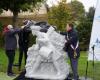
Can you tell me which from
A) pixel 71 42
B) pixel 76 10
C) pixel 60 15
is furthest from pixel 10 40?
pixel 76 10

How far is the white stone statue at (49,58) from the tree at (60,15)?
13.9m

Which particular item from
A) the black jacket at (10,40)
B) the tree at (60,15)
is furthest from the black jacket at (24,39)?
the tree at (60,15)

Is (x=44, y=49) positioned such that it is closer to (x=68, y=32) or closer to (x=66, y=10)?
(x=68, y=32)

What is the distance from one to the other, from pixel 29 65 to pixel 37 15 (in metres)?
21.9

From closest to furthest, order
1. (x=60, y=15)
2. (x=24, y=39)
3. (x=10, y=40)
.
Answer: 1. (x=10, y=40)
2. (x=24, y=39)
3. (x=60, y=15)

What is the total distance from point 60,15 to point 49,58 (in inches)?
658

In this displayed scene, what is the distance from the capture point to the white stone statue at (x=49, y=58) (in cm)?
1322

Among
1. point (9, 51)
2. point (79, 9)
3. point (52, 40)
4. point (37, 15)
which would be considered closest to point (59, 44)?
point (52, 40)

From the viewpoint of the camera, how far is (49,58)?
43.5ft

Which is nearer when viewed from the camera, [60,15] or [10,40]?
[10,40]

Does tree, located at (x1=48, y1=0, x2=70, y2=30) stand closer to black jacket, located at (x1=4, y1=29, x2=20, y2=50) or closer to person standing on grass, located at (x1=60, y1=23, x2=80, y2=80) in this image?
black jacket, located at (x1=4, y1=29, x2=20, y2=50)

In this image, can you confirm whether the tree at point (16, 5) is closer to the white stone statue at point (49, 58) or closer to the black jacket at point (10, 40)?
the black jacket at point (10, 40)

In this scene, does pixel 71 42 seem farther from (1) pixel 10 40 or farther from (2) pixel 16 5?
(2) pixel 16 5

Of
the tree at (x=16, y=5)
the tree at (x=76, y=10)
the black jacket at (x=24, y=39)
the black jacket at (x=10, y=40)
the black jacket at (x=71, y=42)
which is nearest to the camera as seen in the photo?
the black jacket at (x=71, y=42)
